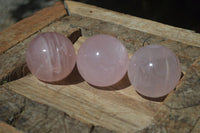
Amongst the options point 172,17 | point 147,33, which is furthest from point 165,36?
point 172,17

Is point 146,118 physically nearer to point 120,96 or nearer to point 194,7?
point 120,96

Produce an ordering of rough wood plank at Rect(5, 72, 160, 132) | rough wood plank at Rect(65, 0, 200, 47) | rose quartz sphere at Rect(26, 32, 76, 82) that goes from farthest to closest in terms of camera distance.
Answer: rough wood plank at Rect(65, 0, 200, 47) < rose quartz sphere at Rect(26, 32, 76, 82) < rough wood plank at Rect(5, 72, 160, 132)

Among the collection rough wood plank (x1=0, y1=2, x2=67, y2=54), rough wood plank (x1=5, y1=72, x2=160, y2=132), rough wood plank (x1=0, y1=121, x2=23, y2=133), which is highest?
rough wood plank (x1=0, y1=2, x2=67, y2=54)

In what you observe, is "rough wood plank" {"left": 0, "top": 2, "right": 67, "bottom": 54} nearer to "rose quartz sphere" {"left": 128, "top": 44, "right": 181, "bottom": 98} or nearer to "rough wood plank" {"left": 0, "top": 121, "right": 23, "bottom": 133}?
"rough wood plank" {"left": 0, "top": 121, "right": 23, "bottom": 133}

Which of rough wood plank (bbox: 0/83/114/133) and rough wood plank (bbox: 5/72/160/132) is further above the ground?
rough wood plank (bbox: 0/83/114/133)

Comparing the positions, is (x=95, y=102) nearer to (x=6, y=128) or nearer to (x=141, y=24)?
(x=6, y=128)

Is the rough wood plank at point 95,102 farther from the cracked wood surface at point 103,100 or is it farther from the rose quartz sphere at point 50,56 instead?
the rose quartz sphere at point 50,56

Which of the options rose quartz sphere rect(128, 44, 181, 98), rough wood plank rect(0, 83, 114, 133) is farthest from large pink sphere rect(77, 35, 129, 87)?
rough wood plank rect(0, 83, 114, 133)
